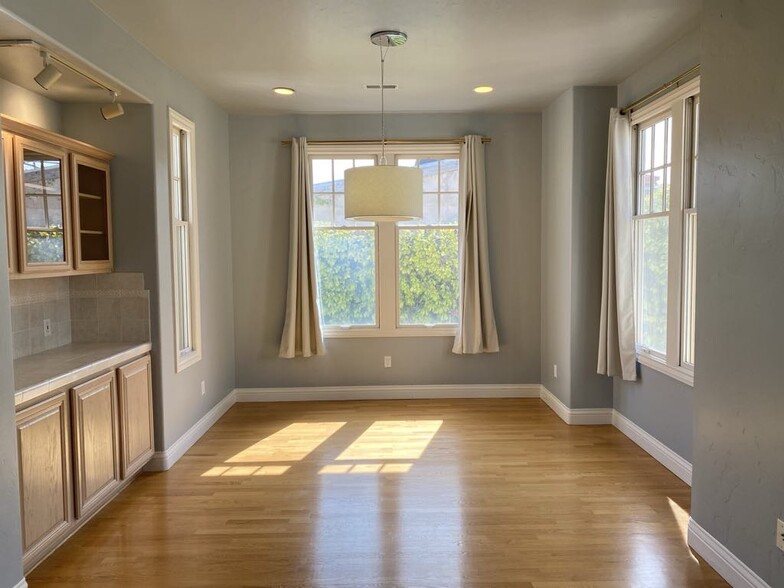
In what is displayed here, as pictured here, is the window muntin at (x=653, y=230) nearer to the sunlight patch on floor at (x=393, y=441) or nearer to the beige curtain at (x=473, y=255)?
the beige curtain at (x=473, y=255)

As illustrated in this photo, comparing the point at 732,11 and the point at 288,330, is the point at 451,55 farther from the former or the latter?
the point at 288,330

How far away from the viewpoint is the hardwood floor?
273 centimetres

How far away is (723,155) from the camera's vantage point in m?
2.64

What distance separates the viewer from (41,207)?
3.12 m

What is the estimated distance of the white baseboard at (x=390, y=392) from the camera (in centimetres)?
588

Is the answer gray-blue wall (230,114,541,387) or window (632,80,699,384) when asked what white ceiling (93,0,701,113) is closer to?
window (632,80,699,384)

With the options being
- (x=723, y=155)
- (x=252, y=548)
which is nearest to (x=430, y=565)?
(x=252, y=548)

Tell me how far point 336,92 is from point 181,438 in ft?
9.87

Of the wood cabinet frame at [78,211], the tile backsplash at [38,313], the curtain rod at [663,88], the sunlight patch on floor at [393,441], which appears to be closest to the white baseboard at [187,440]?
the tile backsplash at [38,313]

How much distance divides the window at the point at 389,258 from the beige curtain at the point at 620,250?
1676 mm

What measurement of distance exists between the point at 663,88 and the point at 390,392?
3.58m

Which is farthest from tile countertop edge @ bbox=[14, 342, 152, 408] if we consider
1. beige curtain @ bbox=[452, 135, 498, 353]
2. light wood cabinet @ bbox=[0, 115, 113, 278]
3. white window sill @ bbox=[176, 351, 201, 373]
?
beige curtain @ bbox=[452, 135, 498, 353]

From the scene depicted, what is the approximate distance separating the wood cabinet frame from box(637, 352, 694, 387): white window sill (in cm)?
374

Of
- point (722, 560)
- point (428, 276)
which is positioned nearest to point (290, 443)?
point (428, 276)
